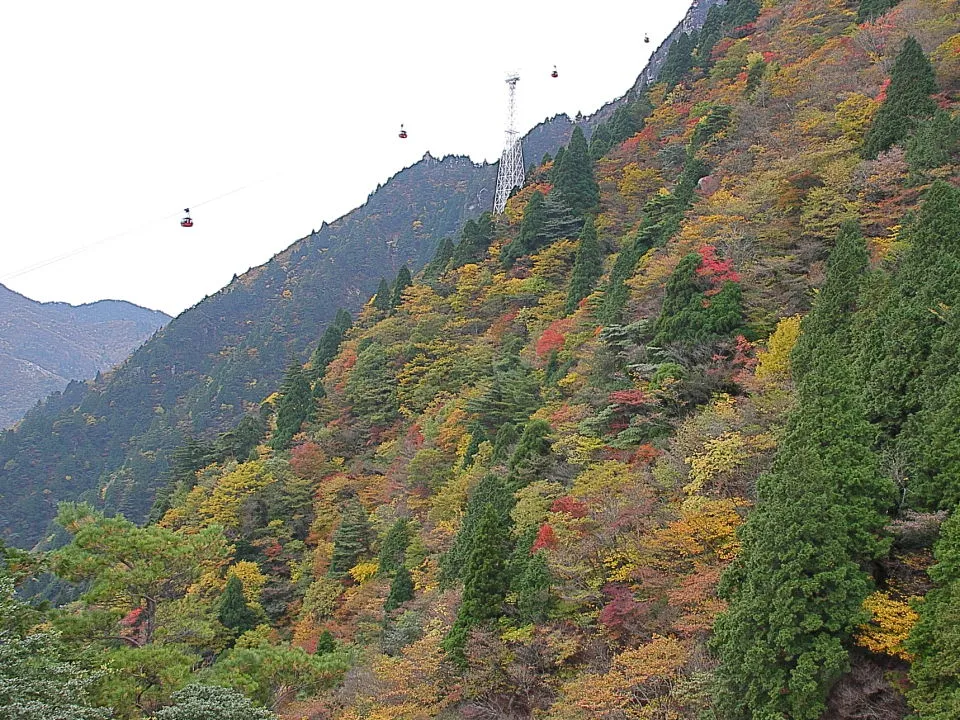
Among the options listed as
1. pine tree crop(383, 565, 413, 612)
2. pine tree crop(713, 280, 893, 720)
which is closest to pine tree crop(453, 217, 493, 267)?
pine tree crop(383, 565, 413, 612)

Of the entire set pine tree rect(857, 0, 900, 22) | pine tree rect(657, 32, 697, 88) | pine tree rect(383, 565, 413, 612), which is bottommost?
pine tree rect(383, 565, 413, 612)

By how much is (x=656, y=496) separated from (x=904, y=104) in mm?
15528

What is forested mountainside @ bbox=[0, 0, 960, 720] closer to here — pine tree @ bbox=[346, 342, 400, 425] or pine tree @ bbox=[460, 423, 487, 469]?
pine tree @ bbox=[460, 423, 487, 469]

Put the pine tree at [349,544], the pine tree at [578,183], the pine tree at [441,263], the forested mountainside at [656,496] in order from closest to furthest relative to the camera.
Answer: the forested mountainside at [656,496] < the pine tree at [349,544] < the pine tree at [578,183] < the pine tree at [441,263]

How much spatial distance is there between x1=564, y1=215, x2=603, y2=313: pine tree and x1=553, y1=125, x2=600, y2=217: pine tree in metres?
6.18

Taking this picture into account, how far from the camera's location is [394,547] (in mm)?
24484

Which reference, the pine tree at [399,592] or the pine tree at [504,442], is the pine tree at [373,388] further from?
the pine tree at [399,592]

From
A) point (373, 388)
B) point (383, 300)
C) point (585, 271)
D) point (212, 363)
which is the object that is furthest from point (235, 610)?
point (212, 363)

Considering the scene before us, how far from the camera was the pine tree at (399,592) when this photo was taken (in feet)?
68.7

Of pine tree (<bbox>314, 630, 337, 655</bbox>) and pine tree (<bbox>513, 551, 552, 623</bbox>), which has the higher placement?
pine tree (<bbox>513, 551, 552, 623</bbox>)

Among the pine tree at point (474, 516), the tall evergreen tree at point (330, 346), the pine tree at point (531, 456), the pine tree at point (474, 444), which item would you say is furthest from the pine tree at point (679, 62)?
the pine tree at point (474, 516)

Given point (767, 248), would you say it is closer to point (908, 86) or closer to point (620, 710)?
point (908, 86)

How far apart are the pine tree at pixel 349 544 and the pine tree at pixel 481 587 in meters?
12.3

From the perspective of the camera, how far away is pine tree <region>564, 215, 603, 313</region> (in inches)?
1267
